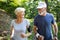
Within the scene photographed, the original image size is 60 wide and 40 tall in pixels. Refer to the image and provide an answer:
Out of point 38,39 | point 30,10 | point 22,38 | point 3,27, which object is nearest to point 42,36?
point 38,39

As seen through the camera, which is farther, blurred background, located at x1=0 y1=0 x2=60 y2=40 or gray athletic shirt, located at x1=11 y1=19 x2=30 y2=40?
blurred background, located at x1=0 y1=0 x2=60 y2=40

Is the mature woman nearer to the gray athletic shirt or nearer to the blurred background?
the gray athletic shirt

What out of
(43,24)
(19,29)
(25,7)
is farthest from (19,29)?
(25,7)

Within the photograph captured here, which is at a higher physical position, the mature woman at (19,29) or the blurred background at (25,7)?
the mature woman at (19,29)

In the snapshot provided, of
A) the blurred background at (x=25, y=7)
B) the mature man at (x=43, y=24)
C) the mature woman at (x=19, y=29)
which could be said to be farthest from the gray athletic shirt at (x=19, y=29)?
the blurred background at (x=25, y=7)

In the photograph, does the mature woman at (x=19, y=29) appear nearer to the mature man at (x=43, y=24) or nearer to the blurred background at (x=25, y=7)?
the mature man at (x=43, y=24)

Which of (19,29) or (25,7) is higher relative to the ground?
(19,29)

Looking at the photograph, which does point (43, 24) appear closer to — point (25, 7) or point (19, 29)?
point (19, 29)

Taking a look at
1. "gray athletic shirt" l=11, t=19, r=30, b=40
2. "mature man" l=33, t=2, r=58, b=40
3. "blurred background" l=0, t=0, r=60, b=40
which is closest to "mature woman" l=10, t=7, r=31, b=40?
"gray athletic shirt" l=11, t=19, r=30, b=40

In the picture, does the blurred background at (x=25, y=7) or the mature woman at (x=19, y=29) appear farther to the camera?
the blurred background at (x=25, y=7)

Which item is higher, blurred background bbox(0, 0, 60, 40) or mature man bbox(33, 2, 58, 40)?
mature man bbox(33, 2, 58, 40)

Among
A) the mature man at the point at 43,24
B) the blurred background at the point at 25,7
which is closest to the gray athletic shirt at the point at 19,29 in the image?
the mature man at the point at 43,24

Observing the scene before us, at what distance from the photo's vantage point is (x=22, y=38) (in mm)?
2664

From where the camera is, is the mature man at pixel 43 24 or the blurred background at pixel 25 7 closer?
the mature man at pixel 43 24
